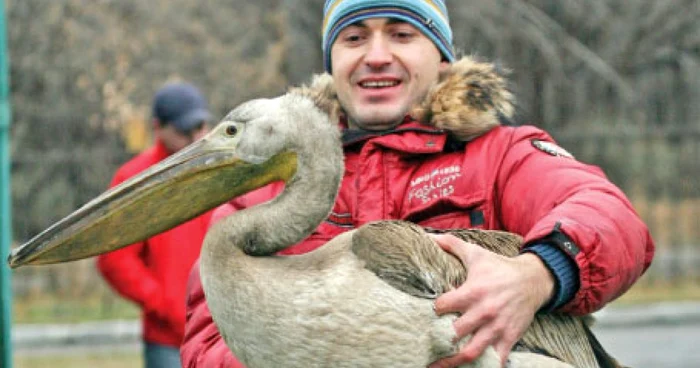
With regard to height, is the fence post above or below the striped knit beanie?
below

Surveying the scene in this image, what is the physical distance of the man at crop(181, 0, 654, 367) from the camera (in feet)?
9.99

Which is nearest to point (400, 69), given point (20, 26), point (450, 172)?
point (450, 172)

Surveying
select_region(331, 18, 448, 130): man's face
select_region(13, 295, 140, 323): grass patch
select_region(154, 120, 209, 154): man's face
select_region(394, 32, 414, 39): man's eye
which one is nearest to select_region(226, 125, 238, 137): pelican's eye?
select_region(331, 18, 448, 130): man's face

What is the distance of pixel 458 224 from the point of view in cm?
349

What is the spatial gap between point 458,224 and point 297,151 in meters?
0.52

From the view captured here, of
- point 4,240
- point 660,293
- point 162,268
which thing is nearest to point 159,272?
point 162,268

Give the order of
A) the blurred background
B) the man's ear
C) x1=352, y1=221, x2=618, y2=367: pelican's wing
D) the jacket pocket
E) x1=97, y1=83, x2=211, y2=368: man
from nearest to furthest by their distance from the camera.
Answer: x1=352, y1=221, x2=618, y2=367: pelican's wing
the jacket pocket
the man's ear
x1=97, y1=83, x2=211, y2=368: man
the blurred background

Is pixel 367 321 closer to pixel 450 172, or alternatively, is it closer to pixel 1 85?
pixel 450 172

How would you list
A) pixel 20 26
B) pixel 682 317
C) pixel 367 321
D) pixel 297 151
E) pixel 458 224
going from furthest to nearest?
pixel 20 26 < pixel 682 317 < pixel 458 224 < pixel 297 151 < pixel 367 321

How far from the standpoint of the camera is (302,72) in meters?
18.2

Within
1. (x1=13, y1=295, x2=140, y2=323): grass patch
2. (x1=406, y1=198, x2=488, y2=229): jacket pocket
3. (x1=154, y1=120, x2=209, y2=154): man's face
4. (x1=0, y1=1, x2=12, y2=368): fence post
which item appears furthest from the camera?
(x1=13, y1=295, x2=140, y2=323): grass patch

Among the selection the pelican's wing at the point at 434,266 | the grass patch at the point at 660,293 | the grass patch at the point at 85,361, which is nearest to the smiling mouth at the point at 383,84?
the pelican's wing at the point at 434,266

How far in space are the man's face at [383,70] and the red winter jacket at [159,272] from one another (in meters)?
3.31

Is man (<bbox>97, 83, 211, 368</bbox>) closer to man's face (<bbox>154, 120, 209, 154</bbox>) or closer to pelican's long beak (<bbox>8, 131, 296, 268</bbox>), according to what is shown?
man's face (<bbox>154, 120, 209, 154</bbox>)
